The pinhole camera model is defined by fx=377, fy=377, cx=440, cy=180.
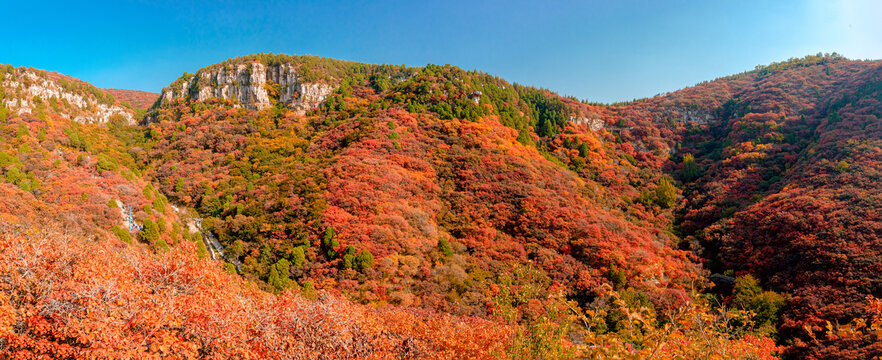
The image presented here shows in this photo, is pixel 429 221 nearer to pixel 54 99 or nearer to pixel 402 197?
pixel 402 197

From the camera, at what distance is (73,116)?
221ft

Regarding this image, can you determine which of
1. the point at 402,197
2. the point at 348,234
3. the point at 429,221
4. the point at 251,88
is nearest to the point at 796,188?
the point at 429,221

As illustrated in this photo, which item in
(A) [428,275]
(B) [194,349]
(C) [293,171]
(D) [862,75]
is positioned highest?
(D) [862,75]

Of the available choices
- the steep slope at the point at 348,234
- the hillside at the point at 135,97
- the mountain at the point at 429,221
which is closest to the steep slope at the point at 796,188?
the mountain at the point at 429,221

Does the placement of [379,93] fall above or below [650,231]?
above

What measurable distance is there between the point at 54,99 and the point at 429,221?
72884 millimetres

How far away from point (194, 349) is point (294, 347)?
314cm

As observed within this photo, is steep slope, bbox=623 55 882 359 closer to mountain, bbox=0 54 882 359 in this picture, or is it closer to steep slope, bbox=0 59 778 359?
mountain, bbox=0 54 882 359

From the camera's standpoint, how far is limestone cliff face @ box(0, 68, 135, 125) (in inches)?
2326

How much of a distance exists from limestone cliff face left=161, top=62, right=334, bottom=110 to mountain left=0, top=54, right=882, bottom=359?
52cm

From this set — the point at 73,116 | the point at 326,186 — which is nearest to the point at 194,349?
the point at 326,186

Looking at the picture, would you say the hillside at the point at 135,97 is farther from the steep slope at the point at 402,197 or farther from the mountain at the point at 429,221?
the steep slope at the point at 402,197

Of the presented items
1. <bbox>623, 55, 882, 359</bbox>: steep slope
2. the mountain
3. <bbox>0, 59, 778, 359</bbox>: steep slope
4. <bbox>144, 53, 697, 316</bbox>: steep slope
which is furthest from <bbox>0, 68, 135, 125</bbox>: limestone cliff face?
<bbox>623, 55, 882, 359</bbox>: steep slope

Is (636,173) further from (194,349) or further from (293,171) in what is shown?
(194,349)
